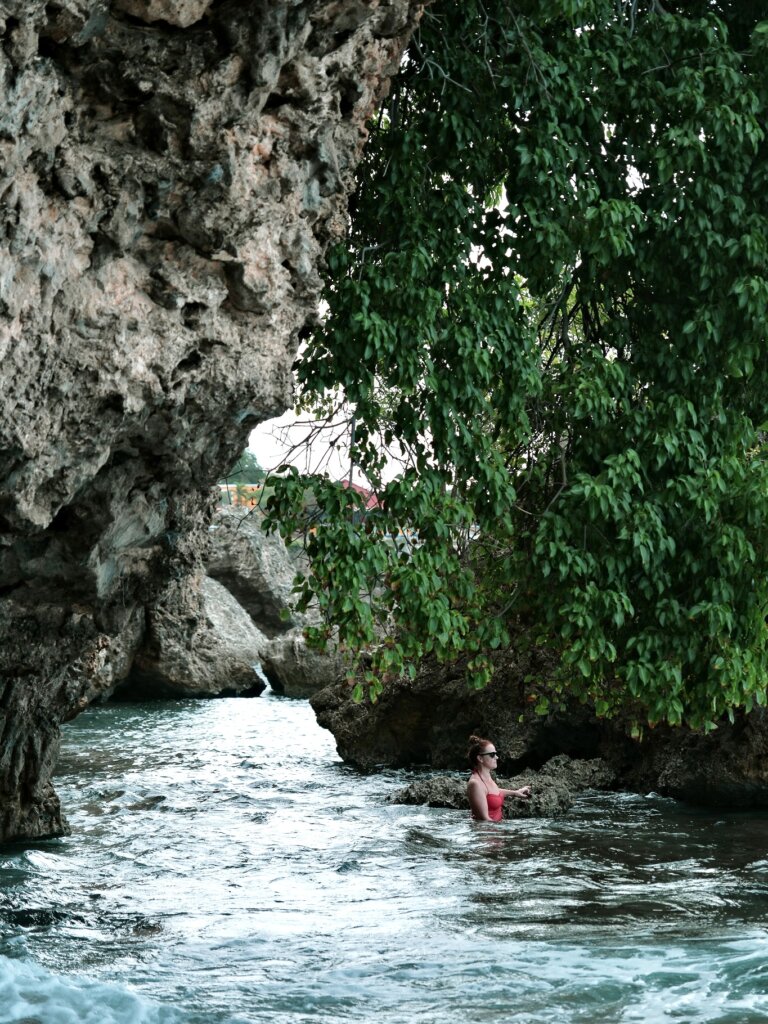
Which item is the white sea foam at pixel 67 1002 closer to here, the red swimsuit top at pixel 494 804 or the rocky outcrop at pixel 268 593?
the red swimsuit top at pixel 494 804

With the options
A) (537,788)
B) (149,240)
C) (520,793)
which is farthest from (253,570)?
(149,240)

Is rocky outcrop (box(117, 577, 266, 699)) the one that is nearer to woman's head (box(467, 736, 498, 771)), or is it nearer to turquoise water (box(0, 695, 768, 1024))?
turquoise water (box(0, 695, 768, 1024))

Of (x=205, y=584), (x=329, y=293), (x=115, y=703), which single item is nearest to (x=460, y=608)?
(x=329, y=293)

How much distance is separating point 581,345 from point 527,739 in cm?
627

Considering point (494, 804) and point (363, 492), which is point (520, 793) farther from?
point (363, 492)

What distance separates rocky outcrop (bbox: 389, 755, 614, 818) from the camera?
43.9 ft

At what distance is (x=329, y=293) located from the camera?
9.42 m

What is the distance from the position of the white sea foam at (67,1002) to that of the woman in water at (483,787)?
6218 mm

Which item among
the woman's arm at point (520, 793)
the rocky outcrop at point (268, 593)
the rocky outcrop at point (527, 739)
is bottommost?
the woman's arm at point (520, 793)

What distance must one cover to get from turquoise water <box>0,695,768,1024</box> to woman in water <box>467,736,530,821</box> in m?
0.20

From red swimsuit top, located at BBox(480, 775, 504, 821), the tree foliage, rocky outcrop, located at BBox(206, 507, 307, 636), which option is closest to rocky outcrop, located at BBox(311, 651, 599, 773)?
red swimsuit top, located at BBox(480, 775, 504, 821)

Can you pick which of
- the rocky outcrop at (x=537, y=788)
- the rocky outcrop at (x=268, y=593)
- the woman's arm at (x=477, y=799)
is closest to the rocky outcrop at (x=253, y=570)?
the rocky outcrop at (x=268, y=593)

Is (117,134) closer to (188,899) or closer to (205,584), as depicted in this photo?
(188,899)

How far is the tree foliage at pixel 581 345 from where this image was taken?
9500 millimetres
